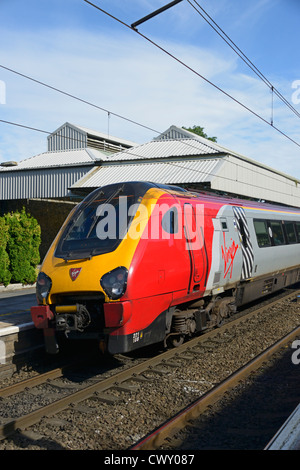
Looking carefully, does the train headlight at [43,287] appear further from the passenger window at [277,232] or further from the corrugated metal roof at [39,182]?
the corrugated metal roof at [39,182]

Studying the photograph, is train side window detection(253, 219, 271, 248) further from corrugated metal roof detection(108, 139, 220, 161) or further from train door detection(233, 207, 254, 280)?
corrugated metal roof detection(108, 139, 220, 161)

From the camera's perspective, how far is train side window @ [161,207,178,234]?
23.0 ft

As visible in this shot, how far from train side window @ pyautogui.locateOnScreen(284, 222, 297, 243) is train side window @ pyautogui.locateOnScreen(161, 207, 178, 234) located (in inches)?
294

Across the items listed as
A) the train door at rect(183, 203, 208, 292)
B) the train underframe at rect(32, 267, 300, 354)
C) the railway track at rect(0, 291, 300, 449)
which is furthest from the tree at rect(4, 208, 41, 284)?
the train door at rect(183, 203, 208, 292)

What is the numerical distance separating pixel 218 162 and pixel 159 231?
14.5 metres

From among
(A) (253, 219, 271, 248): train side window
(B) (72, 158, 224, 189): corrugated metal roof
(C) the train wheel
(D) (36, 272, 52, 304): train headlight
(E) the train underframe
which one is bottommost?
(C) the train wheel

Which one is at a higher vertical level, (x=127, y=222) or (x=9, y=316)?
(x=127, y=222)

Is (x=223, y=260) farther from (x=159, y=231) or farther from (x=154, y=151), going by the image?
(x=154, y=151)

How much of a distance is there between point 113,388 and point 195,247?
2792 millimetres

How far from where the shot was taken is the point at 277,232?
12789 millimetres

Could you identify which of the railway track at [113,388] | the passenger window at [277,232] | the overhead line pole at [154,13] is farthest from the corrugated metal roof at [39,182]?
→ the railway track at [113,388]

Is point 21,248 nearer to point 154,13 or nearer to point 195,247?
point 195,247
